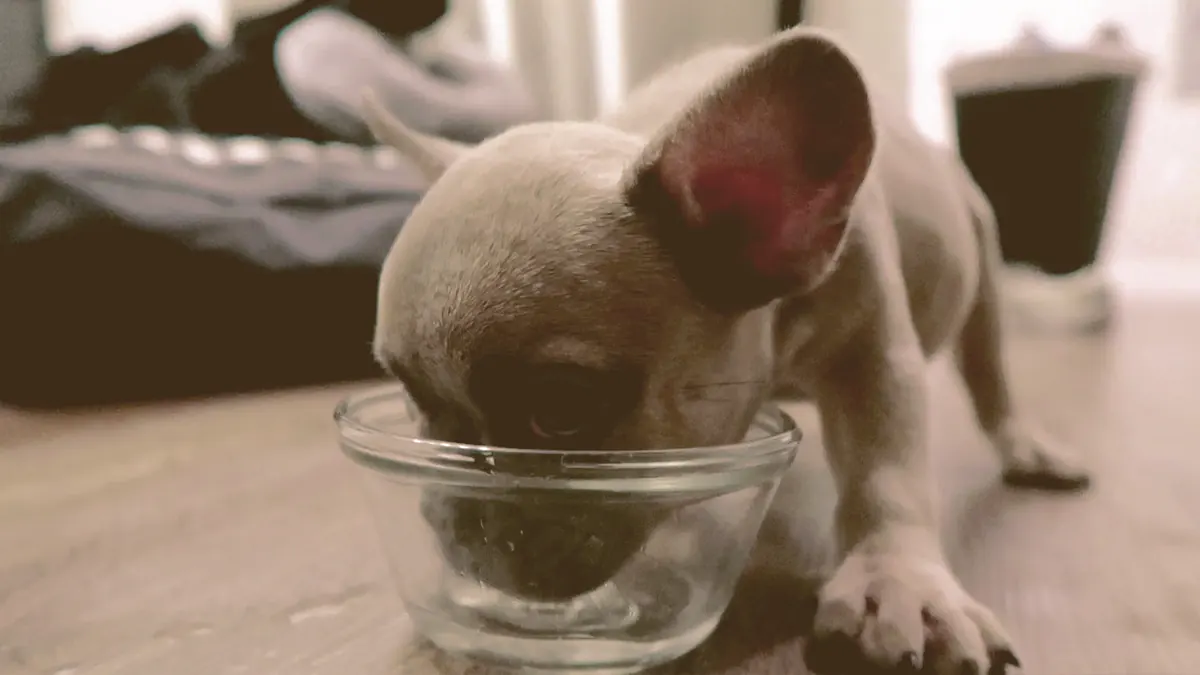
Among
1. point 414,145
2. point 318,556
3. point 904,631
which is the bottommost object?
point 318,556

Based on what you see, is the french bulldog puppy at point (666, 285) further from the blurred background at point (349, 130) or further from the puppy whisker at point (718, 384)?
the blurred background at point (349, 130)

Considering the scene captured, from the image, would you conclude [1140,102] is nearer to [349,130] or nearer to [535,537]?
[349,130]

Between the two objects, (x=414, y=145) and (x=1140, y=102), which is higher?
(x=414, y=145)

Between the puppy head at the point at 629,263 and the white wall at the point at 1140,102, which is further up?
the puppy head at the point at 629,263

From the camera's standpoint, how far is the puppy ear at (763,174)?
0.61 metres

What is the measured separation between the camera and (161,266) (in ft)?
5.93

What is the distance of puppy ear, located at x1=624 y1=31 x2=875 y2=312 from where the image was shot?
0.61 metres

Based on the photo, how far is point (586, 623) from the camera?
678 millimetres

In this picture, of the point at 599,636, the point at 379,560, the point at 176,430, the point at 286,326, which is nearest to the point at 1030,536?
the point at 599,636

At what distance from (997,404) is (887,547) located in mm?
536

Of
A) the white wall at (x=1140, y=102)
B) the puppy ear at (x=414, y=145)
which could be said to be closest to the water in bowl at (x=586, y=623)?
the puppy ear at (x=414, y=145)

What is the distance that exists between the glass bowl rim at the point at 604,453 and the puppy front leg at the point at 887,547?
0.35ft

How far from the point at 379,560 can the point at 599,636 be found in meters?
0.31

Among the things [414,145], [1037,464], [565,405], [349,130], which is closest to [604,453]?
[565,405]
